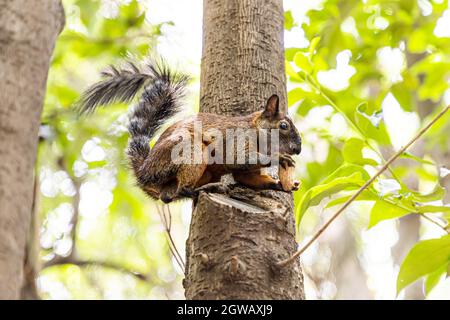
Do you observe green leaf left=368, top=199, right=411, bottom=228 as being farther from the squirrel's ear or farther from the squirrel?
the squirrel's ear

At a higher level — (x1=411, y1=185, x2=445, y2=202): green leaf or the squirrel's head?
the squirrel's head

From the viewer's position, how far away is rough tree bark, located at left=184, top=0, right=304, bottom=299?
1.12 meters

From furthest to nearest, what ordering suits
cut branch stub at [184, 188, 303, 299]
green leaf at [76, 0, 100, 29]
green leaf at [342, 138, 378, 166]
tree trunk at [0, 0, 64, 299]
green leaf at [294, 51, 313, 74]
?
green leaf at [76, 0, 100, 29], green leaf at [294, 51, 313, 74], green leaf at [342, 138, 378, 166], cut branch stub at [184, 188, 303, 299], tree trunk at [0, 0, 64, 299]

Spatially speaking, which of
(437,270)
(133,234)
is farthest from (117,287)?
(437,270)

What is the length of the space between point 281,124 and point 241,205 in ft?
1.87

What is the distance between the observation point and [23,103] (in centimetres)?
65

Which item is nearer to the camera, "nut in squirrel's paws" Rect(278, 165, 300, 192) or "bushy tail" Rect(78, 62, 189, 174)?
"nut in squirrel's paws" Rect(278, 165, 300, 192)

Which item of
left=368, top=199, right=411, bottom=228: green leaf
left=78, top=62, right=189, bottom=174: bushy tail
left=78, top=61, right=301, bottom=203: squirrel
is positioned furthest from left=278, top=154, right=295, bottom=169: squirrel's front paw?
left=78, top=62, right=189, bottom=174: bushy tail

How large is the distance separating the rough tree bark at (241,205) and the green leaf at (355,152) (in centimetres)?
24

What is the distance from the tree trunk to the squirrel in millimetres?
730

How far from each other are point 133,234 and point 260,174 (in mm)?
2952

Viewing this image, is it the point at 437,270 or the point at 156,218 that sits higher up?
the point at 156,218

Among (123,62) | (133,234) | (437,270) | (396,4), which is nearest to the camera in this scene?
(437,270)

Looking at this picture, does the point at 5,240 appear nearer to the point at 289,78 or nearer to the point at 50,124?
the point at 289,78
